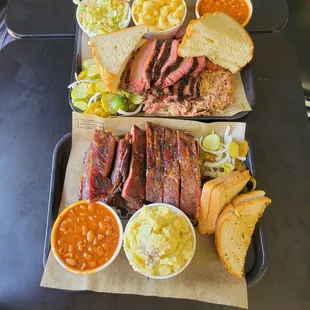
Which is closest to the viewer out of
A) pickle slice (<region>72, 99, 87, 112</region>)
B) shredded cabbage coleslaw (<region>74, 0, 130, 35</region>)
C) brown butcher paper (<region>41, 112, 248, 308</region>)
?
brown butcher paper (<region>41, 112, 248, 308</region>)

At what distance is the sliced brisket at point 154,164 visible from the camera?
84.1 inches

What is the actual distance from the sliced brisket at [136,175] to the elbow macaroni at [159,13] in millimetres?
850

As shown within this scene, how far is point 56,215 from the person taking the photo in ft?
7.24

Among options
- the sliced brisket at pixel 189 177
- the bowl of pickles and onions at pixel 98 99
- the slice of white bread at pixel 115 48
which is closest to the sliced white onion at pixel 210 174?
the sliced brisket at pixel 189 177

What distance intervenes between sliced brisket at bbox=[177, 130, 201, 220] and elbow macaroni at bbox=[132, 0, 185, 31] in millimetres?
917

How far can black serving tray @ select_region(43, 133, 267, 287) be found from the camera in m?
2.04

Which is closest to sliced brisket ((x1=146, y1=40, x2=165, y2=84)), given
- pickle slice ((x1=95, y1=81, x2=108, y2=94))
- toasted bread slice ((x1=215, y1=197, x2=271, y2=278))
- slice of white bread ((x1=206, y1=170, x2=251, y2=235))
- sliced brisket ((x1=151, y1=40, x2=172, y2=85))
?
sliced brisket ((x1=151, y1=40, x2=172, y2=85))

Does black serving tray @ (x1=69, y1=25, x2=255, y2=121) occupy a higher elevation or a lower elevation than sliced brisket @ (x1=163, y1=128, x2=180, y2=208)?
higher

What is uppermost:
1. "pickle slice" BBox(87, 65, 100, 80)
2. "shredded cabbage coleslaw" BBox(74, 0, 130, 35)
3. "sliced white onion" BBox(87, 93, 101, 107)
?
"shredded cabbage coleslaw" BBox(74, 0, 130, 35)

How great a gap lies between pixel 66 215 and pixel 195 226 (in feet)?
2.50

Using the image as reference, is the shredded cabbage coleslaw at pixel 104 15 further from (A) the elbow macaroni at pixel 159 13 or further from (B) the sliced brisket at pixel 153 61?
(B) the sliced brisket at pixel 153 61

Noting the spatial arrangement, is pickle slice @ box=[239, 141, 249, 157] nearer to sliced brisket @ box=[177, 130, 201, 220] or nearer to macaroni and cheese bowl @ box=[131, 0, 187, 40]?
→ sliced brisket @ box=[177, 130, 201, 220]

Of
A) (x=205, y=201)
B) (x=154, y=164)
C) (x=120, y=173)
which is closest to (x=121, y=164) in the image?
(x=120, y=173)

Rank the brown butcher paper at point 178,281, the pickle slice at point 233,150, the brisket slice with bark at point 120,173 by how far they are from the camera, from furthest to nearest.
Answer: the pickle slice at point 233,150 < the brisket slice with bark at point 120,173 < the brown butcher paper at point 178,281
